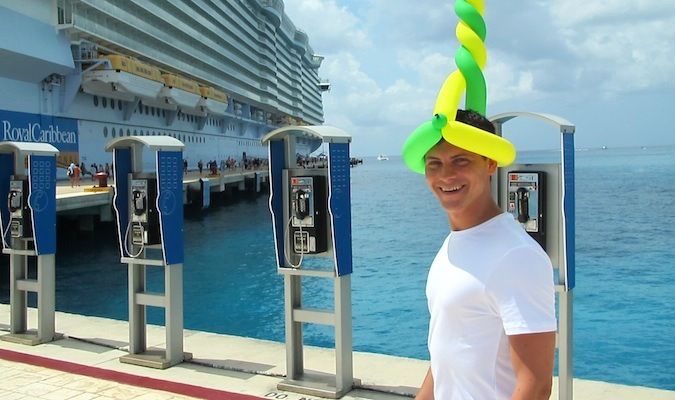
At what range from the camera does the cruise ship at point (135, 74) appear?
30.3 metres

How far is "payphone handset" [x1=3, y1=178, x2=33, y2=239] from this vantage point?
7.89 m

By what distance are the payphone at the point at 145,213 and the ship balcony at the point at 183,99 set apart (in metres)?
37.5

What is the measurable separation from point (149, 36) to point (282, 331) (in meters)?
37.5

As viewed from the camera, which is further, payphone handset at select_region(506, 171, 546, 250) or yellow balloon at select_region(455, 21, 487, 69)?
payphone handset at select_region(506, 171, 546, 250)

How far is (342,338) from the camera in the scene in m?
5.54

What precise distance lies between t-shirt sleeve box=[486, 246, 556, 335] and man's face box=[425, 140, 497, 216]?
0.76 ft

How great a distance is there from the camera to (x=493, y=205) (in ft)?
6.24

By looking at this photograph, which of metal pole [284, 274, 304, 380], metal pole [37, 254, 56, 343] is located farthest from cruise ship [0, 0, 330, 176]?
metal pole [284, 274, 304, 380]

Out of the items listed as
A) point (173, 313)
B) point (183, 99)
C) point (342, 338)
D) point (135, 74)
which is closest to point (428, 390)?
point (342, 338)

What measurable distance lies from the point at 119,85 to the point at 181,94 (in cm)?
1014

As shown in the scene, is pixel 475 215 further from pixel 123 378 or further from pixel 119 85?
pixel 119 85

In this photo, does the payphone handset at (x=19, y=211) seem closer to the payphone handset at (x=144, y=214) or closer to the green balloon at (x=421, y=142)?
the payphone handset at (x=144, y=214)

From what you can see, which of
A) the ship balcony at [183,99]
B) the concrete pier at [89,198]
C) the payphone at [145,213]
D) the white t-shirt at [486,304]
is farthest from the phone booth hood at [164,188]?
the ship balcony at [183,99]

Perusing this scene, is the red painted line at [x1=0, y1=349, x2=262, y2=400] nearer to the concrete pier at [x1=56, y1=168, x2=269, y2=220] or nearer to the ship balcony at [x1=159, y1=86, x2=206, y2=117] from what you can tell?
the concrete pier at [x1=56, y1=168, x2=269, y2=220]
